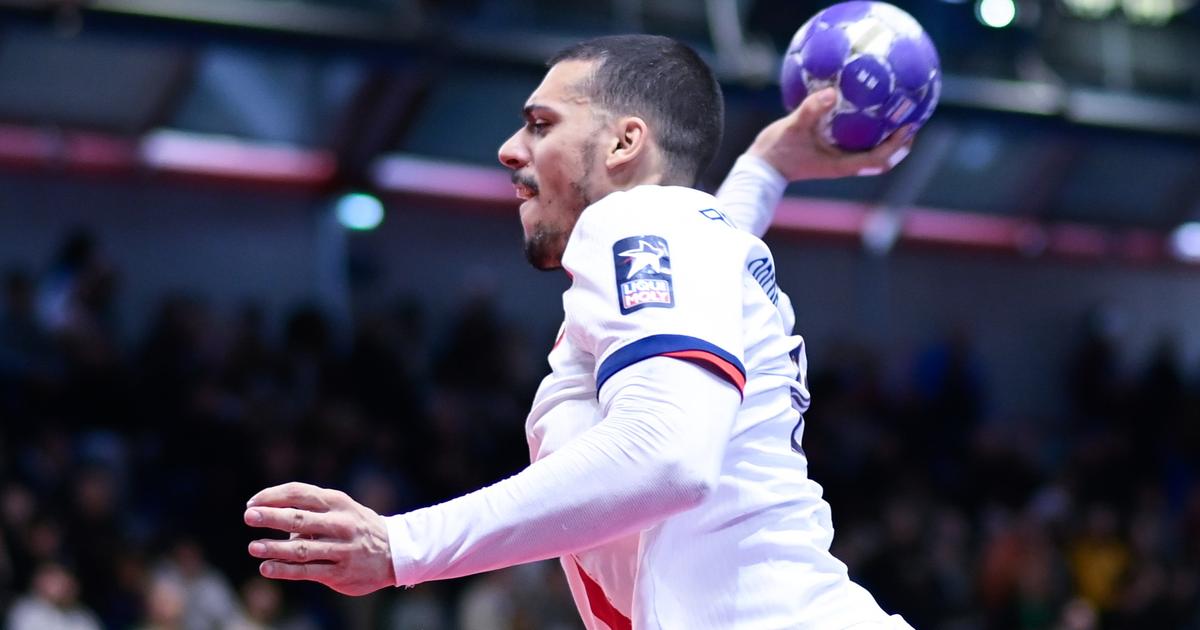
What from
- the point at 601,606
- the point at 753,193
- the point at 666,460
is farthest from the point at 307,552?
the point at 753,193

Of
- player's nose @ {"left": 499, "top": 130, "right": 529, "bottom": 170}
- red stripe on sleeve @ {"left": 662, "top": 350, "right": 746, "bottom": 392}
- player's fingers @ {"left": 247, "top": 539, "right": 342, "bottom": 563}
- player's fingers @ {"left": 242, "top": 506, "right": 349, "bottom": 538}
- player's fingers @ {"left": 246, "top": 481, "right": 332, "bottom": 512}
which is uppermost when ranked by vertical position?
player's nose @ {"left": 499, "top": 130, "right": 529, "bottom": 170}

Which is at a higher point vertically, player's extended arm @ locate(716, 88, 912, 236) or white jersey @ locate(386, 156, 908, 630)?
player's extended arm @ locate(716, 88, 912, 236)

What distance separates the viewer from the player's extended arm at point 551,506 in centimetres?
221

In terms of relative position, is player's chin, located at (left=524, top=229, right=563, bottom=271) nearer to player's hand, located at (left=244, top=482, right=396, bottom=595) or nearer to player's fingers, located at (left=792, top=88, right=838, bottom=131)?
player's hand, located at (left=244, top=482, right=396, bottom=595)

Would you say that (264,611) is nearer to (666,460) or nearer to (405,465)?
(405,465)

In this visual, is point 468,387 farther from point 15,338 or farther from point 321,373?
point 15,338

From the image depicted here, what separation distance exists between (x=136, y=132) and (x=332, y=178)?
192 cm

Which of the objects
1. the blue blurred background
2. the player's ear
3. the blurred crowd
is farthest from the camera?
the blue blurred background

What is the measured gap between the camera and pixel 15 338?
11594 millimetres

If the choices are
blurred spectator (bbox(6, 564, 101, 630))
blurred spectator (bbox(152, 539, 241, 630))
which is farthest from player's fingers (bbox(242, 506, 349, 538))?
blurred spectator (bbox(152, 539, 241, 630))

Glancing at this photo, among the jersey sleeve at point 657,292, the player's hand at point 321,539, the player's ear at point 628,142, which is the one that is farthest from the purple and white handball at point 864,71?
the player's hand at point 321,539

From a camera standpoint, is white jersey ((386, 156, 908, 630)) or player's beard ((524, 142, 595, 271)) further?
player's beard ((524, 142, 595, 271))

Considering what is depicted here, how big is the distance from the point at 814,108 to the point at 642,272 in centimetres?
133

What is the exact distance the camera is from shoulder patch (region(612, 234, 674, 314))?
7.93 ft
